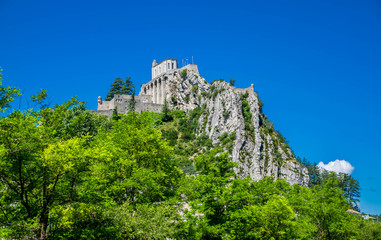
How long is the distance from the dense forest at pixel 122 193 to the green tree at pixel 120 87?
242ft

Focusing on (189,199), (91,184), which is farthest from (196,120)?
(91,184)

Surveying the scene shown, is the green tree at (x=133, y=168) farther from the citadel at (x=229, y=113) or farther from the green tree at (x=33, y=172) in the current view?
the citadel at (x=229, y=113)

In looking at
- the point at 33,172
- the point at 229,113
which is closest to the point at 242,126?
the point at 229,113

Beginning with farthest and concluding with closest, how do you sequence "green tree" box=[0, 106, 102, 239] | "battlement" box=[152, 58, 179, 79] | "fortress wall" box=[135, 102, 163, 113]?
"battlement" box=[152, 58, 179, 79]
"fortress wall" box=[135, 102, 163, 113]
"green tree" box=[0, 106, 102, 239]

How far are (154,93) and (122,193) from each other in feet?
262

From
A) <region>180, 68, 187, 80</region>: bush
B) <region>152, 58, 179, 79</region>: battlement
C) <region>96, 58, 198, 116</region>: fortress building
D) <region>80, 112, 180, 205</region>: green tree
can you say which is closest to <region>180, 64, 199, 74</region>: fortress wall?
<region>96, 58, 198, 116</region>: fortress building

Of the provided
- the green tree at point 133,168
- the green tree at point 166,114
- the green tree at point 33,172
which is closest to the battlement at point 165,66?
the green tree at point 166,114

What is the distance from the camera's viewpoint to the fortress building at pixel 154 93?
88.9 meters

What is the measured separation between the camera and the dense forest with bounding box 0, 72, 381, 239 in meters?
17.8

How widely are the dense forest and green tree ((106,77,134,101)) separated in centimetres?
7365

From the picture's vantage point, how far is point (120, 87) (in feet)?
337

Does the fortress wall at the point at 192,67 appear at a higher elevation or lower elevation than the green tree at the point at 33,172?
higher

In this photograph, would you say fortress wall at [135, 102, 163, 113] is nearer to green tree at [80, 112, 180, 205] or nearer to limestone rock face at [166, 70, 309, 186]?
limestone rock face at [166, 70, 309, 186]

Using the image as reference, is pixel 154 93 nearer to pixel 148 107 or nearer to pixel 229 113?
pixel 148 107
